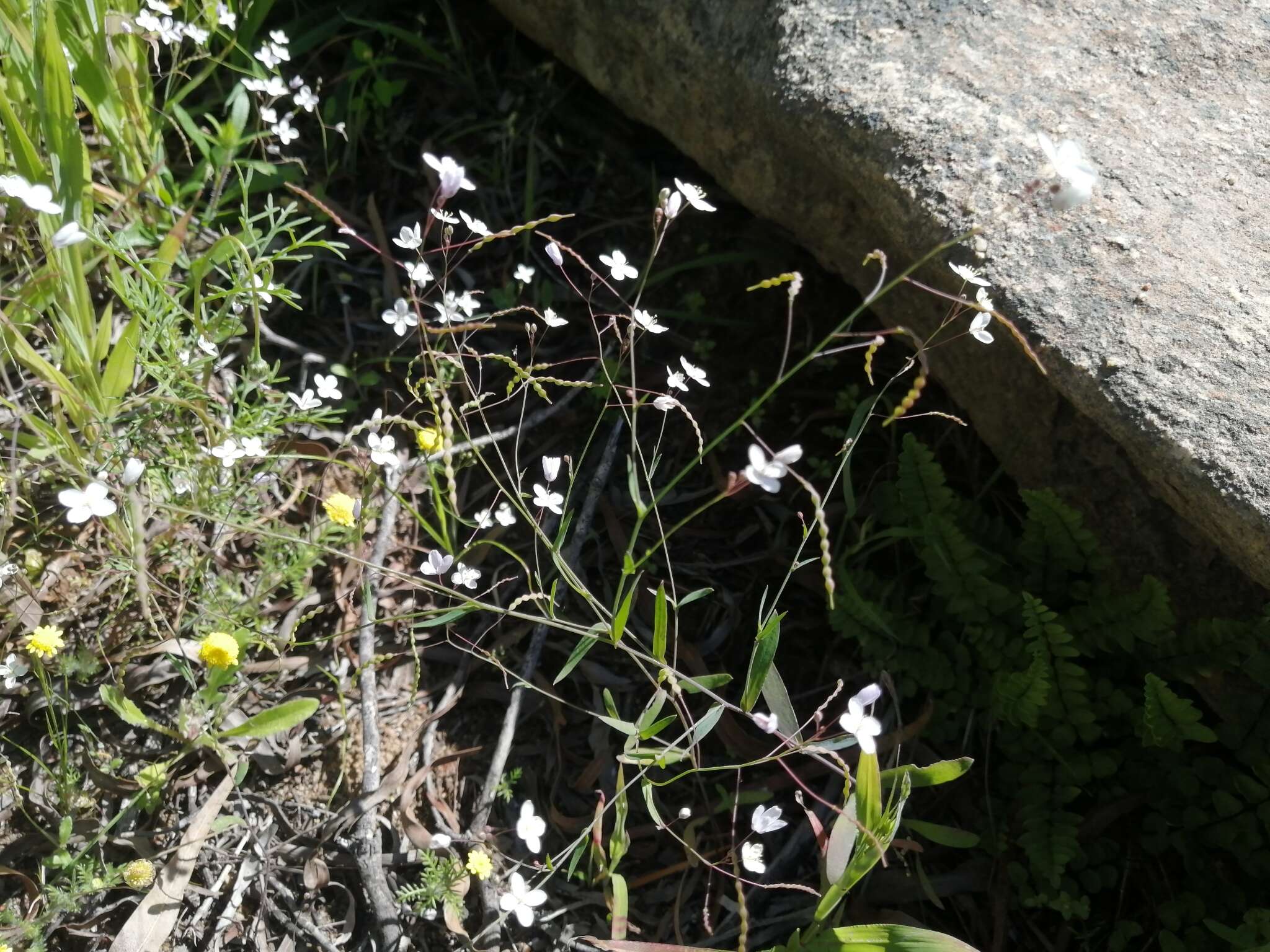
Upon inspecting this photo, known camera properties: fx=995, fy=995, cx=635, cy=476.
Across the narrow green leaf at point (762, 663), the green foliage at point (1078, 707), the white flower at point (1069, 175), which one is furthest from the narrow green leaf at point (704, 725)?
the white flower at point (1069, 175)

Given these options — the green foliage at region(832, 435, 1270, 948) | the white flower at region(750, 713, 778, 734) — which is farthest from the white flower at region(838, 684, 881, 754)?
the green foliage at region(832, 435, 1270, 948)

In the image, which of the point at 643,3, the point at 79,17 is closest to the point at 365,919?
the point at 79,17

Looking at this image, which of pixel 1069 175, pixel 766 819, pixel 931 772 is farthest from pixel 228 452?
pixel 1069 175

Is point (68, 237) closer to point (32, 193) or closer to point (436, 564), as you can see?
point (32, 193)

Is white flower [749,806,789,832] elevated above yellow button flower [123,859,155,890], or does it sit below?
above

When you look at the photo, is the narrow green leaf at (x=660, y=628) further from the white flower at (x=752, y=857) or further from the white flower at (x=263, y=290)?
the white flower at (x=263, y=290)

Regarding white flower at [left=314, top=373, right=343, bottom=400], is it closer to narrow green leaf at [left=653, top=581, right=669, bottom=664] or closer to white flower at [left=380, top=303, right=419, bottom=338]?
white flower at [left=380, top=303, right=419, bottom=338]

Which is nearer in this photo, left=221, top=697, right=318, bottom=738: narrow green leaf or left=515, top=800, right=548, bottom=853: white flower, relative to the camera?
left=515, top=800, right=548, bottom=853: white flower
